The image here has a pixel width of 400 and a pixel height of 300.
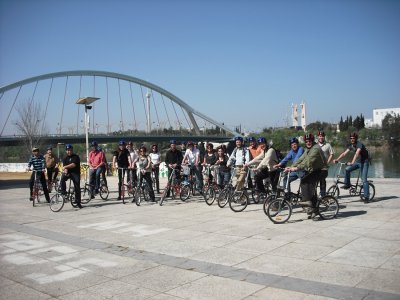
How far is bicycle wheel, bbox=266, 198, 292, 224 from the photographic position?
301 inches

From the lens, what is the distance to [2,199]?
14180 mm

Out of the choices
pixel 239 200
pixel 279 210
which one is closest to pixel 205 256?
pixel 279 210

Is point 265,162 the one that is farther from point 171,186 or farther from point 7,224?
point 7,224

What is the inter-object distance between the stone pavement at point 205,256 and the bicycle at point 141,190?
1.74 metres

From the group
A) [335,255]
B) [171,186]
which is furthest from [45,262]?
[171,186]

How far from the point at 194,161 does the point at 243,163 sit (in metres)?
2.30

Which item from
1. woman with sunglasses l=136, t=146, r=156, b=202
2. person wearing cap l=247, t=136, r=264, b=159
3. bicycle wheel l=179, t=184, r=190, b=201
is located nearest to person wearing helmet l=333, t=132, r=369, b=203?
person wearing cap l=247, t=136, r=264, b=159

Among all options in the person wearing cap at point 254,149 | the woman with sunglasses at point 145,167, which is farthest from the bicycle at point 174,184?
the person wearing cap at point 254,149

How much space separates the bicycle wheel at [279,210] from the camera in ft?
25.0

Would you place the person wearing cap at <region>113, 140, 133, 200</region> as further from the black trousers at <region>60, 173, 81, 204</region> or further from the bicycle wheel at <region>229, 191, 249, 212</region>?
the bicycle wheel at <region>229, 191, 249, 212</region>

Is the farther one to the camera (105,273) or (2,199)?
(2,199)

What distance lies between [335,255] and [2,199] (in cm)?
1247

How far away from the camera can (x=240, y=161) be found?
393 inches

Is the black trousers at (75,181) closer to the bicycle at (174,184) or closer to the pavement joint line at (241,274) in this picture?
the bicycle at (174,184)
